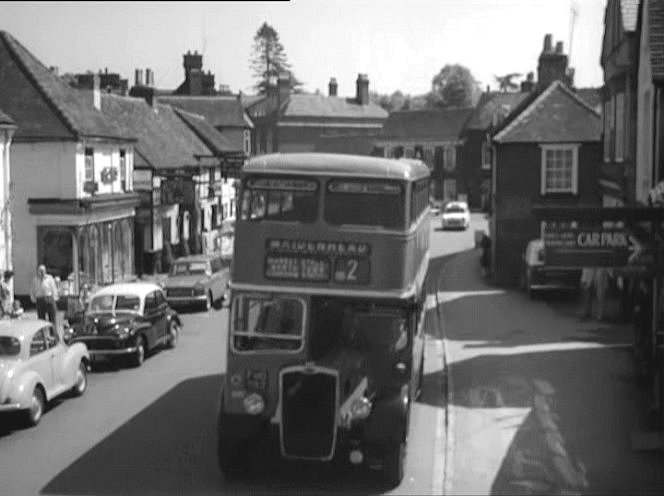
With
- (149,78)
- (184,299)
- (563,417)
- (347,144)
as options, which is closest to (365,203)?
(563,417)

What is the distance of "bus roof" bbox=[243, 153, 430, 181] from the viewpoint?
1268 centimetres

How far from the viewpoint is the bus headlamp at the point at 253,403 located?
1212cm

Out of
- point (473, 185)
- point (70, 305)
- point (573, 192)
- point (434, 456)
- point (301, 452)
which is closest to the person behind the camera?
point (301, 452)

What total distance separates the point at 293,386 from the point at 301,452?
76cm

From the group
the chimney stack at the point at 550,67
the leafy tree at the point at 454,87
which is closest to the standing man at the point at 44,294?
the chimney stack at the point at 550,67

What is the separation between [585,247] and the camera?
1262cm

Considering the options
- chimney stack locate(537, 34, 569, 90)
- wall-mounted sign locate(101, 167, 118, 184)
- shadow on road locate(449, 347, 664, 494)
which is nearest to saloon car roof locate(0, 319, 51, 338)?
shadow on road locate(449, 347, 664, 494)

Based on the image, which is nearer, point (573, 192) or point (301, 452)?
point (301, 452)

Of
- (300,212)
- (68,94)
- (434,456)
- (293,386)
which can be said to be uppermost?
(68,94)

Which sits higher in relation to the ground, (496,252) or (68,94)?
(68,94)

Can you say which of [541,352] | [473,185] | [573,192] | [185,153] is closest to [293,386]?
[541,352]

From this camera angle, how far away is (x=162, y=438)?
46.6ft

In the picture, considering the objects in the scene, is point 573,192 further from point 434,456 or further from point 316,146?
point 316,146

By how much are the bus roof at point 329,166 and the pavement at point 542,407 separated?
3670 mm
